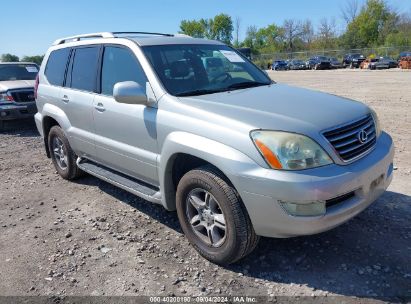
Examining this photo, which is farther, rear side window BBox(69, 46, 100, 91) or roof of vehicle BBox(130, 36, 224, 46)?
rear side window BBox(69, 46, 100, 91)

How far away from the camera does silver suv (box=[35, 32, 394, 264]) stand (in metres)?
2.87

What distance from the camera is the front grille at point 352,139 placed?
3.01 meters

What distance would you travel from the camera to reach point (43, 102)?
5695 mm

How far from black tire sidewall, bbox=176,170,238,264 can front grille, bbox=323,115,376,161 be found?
929 millimetres

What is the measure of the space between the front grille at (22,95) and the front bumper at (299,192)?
333 inches

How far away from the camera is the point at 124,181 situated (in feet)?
14.1

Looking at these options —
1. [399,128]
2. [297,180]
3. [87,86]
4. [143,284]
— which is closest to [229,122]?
[297,180]

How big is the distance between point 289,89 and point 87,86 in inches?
92.0

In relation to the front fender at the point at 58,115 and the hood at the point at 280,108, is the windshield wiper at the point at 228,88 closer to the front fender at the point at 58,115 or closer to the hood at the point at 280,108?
the hood at the point at 280,108

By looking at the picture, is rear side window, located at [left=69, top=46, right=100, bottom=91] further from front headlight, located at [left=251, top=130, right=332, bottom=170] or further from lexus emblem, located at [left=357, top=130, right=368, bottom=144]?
lexus emblem, located at [left=357, top=130, right=368, bottom=144]

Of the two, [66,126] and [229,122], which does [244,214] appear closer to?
[229,122]

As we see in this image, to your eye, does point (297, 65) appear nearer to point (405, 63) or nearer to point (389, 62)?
point (389, 62)

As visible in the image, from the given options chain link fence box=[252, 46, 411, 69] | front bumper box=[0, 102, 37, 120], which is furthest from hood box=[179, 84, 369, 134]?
chain link fence box=[252, 46, 411, 69]

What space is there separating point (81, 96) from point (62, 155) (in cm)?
134
